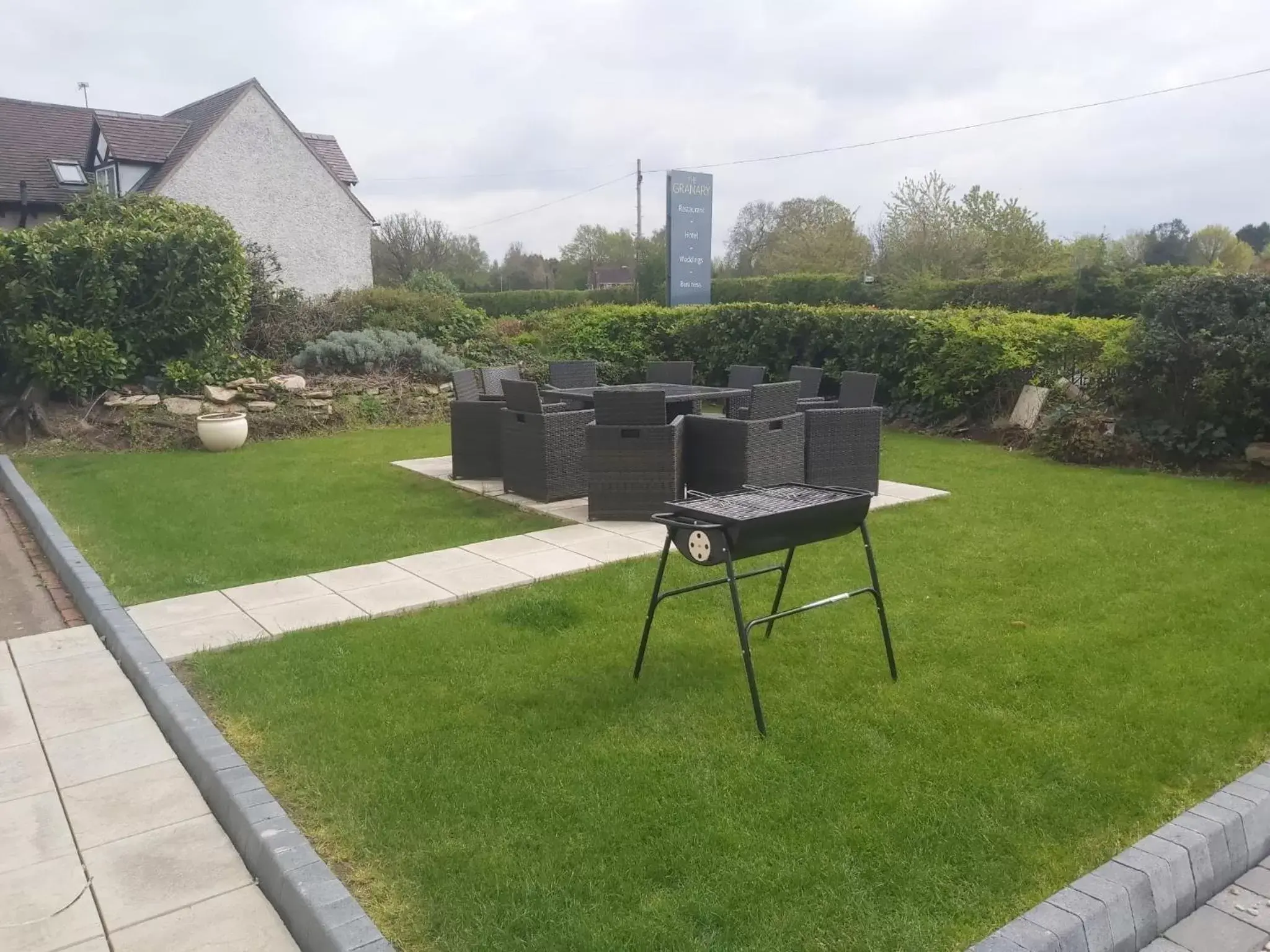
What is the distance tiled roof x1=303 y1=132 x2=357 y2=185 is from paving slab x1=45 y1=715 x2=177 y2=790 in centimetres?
2363

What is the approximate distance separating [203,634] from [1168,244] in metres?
25.1

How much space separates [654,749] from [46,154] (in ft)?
86.7

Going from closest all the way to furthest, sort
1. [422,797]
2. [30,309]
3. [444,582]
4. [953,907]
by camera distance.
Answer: [953,907] → [422,797] → [444,582] → [30,309]

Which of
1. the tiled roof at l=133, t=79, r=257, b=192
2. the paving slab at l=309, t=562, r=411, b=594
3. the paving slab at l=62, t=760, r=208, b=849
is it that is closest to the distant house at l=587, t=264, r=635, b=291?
the tiled roof at l=133, t=79, r=257, b=192

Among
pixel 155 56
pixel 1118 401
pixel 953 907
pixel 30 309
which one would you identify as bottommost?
pixel 953 907

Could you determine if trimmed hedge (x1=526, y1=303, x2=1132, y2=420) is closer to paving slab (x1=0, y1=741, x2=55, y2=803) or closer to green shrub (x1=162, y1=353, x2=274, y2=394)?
green shrub (x1=162, y1=353, x2=274, y2=394)

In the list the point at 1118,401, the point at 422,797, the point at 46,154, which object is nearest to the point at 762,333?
the point at 1118,401

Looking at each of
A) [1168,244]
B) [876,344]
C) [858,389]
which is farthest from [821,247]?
[858,389]

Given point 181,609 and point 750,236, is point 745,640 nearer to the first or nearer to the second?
point 181,609

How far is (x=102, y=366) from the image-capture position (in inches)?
410

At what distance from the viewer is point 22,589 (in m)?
5.16

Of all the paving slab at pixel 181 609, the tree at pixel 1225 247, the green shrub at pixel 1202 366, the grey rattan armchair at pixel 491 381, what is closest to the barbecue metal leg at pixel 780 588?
the paving slab at pixel 181 609

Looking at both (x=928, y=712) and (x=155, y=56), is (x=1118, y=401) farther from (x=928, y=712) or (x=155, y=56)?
(x=155, y=56)

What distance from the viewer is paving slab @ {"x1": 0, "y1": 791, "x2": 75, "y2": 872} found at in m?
2.62
